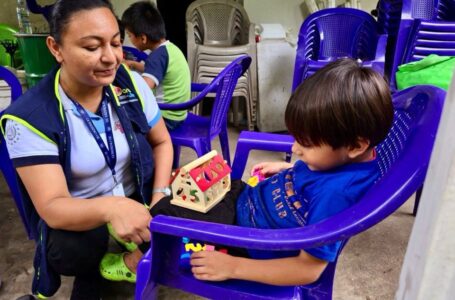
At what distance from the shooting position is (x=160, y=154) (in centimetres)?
134

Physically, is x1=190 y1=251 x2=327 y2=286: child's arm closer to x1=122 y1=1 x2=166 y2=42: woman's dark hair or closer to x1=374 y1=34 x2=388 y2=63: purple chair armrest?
x1=122 y1=1 x2=166 y2=42: woman's dark hair

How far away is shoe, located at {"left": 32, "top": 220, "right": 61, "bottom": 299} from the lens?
1.10 metres

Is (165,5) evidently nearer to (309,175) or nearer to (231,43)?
(231,43)

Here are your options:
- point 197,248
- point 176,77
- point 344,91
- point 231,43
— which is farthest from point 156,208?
point 231,43

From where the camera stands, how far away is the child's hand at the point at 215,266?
32.6 inches

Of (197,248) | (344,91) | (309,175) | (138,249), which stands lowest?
(138,249)

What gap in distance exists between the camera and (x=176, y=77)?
2.03m

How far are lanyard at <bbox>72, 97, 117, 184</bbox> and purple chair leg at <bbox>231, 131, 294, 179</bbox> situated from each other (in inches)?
15.5

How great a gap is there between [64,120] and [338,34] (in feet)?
7.79

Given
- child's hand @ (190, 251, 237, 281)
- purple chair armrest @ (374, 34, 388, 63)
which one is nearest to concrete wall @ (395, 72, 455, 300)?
child's hand @ (190, 251, 237, 281)

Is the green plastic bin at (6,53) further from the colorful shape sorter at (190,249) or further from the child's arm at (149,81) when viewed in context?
the colorful shape sorter at (190,249)

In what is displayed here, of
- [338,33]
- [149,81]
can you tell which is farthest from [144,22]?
[338,33]

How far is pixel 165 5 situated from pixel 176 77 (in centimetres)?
209

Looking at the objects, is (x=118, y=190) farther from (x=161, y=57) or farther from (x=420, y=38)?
(x=420, y=38)
